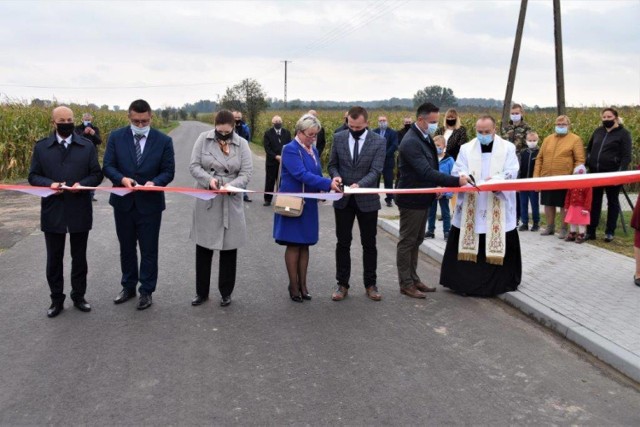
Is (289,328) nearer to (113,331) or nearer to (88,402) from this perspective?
(113,331)

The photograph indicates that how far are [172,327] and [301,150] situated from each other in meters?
2.33

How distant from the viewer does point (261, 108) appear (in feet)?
156

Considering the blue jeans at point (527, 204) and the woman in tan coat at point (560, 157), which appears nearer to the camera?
the woman in tan coat at point (560, 157)

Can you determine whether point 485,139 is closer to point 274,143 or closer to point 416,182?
point 416,182

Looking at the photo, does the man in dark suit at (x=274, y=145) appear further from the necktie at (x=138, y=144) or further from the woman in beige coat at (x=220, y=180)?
the necktie at (x=138, y=144)

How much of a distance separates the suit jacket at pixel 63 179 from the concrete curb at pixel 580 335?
15.7ft

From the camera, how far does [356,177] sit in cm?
705

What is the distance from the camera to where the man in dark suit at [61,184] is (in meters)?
6.23

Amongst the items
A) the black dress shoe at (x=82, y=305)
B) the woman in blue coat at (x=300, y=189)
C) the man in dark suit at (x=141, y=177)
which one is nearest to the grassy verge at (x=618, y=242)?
the woman in blue coat at (x=300, y=189)

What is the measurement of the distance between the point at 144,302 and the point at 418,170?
3.39 metres

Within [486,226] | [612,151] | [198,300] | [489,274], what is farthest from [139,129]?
[612,151]

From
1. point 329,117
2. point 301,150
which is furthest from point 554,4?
point 329,117

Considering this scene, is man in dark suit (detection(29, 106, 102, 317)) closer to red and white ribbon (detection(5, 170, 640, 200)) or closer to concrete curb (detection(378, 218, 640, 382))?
red and white ribbon (detection(5, 170, 640, 200))

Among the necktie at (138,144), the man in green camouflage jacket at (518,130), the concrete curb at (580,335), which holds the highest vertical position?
the man in green camouflage jacket at (518,130)
